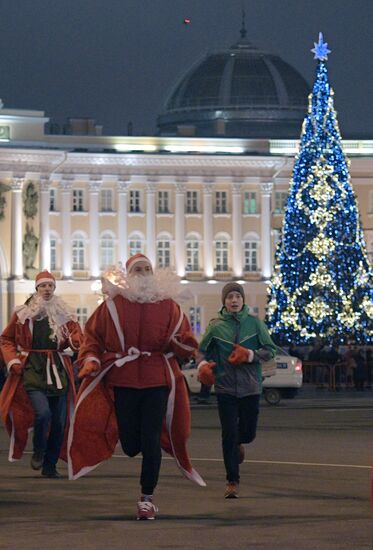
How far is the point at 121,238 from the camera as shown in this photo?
338 ft

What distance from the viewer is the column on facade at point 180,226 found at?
103m

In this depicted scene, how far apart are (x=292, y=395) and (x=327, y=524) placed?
29.6 metres

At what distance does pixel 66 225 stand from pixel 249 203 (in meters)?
9.40

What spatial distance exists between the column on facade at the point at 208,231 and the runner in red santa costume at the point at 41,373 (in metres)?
84.0

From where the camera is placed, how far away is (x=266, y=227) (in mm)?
104500

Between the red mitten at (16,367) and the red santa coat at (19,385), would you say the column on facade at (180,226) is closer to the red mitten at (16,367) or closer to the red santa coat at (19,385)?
the red santa coat at (19,385)

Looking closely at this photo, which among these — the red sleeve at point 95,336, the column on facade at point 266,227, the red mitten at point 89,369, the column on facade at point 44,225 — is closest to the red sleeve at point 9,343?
the red sleeve at point 95,336

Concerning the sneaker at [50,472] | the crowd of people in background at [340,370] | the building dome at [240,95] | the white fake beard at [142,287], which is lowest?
the crowd of people in background at [340,370]

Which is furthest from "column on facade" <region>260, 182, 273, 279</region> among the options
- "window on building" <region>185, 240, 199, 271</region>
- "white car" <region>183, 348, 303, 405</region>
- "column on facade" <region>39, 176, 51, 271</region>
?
"white car" <region>183, 348, 303, 405</region>

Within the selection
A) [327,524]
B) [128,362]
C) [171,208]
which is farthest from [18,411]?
[171,208]

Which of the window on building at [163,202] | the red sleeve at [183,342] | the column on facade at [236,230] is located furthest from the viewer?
the window on building at [163,202]

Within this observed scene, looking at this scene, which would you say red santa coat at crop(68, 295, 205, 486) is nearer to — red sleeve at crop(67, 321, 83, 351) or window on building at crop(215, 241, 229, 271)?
red sleeve at crop(67, 321, 83, 351)

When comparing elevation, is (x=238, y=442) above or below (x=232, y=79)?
below

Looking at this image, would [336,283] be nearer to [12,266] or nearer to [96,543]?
[12,266]
